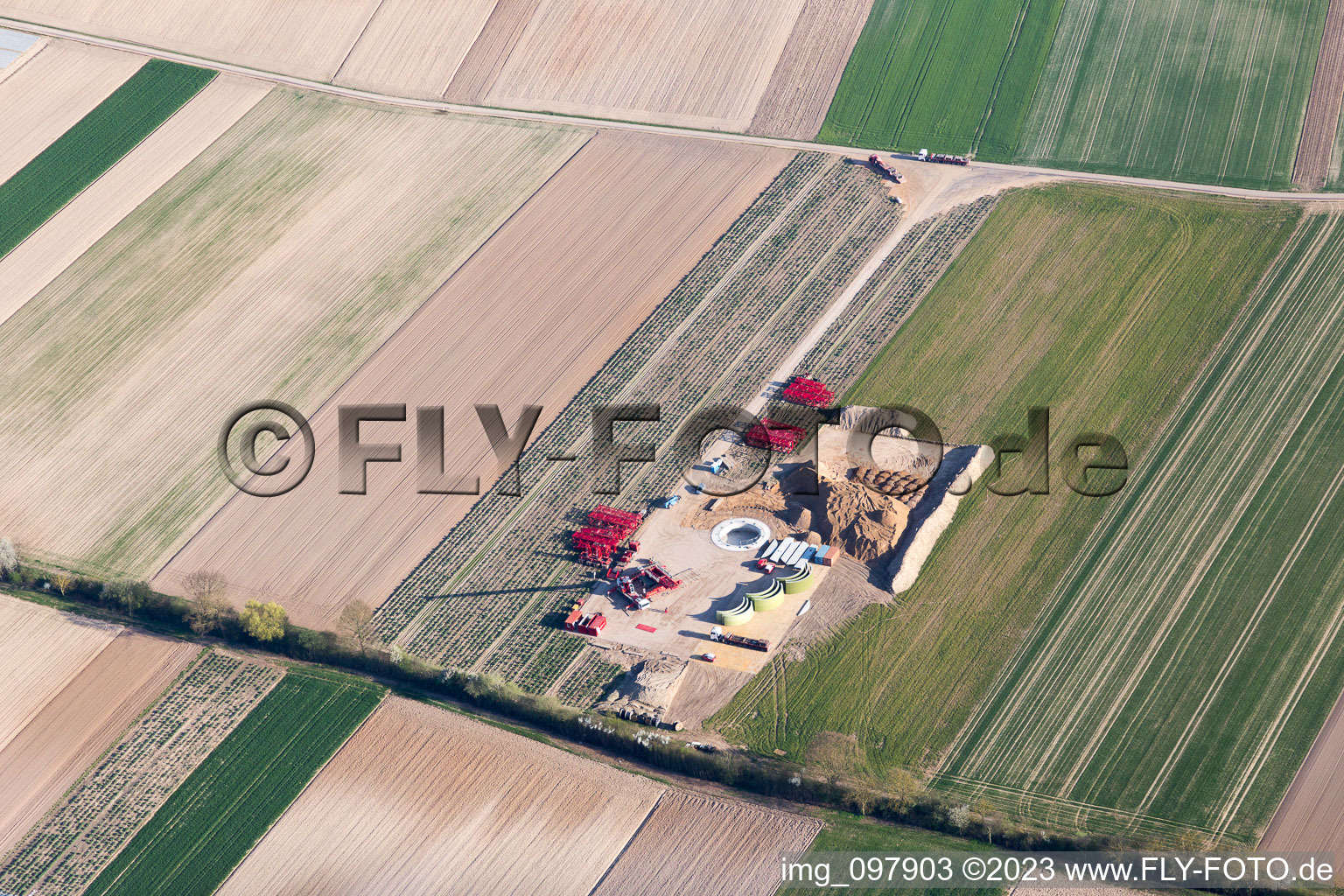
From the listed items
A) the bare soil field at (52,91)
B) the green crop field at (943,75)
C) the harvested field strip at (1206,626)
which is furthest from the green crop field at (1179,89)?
the bare soil field at (52,91)

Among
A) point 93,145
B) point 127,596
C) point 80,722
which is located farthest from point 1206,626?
point 93,145

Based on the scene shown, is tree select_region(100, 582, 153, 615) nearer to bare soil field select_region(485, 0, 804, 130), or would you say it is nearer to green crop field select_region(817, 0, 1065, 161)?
bare soil field select_region(485, 0, 804, 130)

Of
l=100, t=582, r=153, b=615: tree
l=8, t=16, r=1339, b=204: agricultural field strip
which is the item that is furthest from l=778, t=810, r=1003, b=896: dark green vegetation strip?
l=8, t=16, r=1339, b=204: agricultural field strip

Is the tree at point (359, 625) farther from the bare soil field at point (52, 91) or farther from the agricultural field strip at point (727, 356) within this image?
the bare soil field at point (52, 91)

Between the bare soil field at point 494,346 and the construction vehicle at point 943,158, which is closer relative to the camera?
the bare soil field at point 494,346

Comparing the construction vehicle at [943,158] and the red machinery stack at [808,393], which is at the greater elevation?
the construction vehicle at [943,158]

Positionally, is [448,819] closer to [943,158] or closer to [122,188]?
[122,188]
